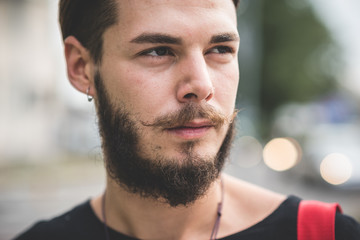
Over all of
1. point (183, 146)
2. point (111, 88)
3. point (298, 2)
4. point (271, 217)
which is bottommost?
point (298, 2)

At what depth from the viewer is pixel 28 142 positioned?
70.1ft

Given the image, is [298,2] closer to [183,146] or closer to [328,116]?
[328,116]

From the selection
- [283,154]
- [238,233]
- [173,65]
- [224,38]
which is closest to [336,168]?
[283,154]

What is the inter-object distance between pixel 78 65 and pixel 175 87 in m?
0.77

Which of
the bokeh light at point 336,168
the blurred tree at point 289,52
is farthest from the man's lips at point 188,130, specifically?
the blurred tree at point 289,52

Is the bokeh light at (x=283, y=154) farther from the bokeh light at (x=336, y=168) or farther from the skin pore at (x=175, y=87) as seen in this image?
the skin pore at (x=175, y=87)

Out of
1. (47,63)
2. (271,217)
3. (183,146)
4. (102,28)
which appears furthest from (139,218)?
(47,63)

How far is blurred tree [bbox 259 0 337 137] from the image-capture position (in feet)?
86.4

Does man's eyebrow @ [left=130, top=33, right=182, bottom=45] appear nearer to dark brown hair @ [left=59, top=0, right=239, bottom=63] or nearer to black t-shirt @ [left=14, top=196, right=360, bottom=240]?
dark brown hair @ [left=59, top=0, right=239, bottom=63]

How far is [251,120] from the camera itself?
83.6 ft

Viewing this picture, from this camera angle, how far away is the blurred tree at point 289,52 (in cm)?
2634

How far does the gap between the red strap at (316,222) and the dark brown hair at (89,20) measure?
1201mm

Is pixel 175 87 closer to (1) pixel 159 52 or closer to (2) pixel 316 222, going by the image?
(1) pixel 159 52

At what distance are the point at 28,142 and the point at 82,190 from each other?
11.3 meters
